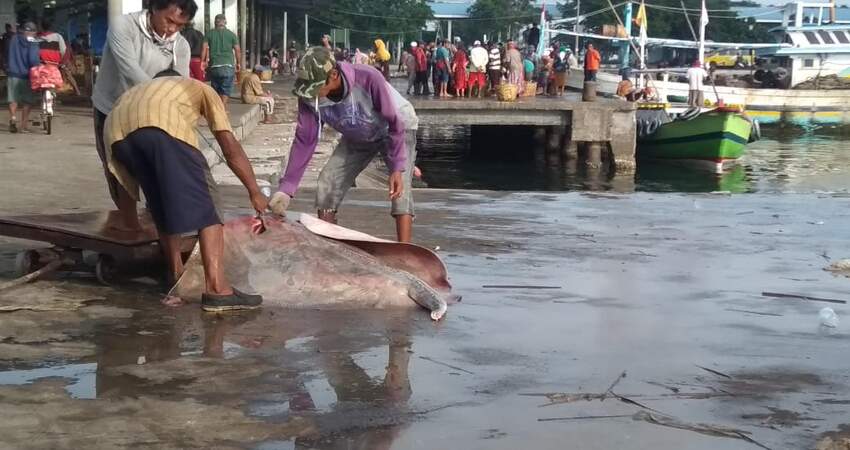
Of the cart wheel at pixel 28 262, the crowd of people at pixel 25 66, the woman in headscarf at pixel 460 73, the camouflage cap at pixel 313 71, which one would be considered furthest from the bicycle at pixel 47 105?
the woman in headscarf at pixel 460 73

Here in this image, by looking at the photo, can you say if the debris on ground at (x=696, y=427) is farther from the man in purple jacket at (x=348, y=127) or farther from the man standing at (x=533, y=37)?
the man standing at (x=533, y=37)

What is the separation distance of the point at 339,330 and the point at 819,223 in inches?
248

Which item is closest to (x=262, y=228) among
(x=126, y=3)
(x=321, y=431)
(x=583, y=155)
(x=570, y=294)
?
(x=570, y=294)

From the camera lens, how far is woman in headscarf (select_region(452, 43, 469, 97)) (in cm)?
2920

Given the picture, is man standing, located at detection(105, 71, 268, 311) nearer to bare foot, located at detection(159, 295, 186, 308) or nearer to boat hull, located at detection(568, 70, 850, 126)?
bare foot, located at detection(159, 295, 186, 308)

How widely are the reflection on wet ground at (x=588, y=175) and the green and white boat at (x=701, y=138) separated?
316 millimetres

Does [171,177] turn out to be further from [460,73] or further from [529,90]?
[529,90]

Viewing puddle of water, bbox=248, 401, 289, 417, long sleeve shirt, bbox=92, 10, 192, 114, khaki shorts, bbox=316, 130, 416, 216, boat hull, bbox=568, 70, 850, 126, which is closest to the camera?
puddle of water, bbox=248, 401, 289, 417

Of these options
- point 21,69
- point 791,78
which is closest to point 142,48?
point 21,69

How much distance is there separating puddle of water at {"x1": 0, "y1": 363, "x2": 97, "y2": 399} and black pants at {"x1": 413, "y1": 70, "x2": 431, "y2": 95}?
1072 inches

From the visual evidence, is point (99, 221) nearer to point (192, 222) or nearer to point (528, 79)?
point (192, 222)

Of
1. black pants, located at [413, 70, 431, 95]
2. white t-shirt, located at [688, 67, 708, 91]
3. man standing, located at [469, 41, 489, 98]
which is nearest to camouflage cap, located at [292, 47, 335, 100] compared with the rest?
man standing, located at [469, 41, 489, 98]

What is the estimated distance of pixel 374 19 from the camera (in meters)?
79.2

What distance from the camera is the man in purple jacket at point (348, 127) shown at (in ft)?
20.9
